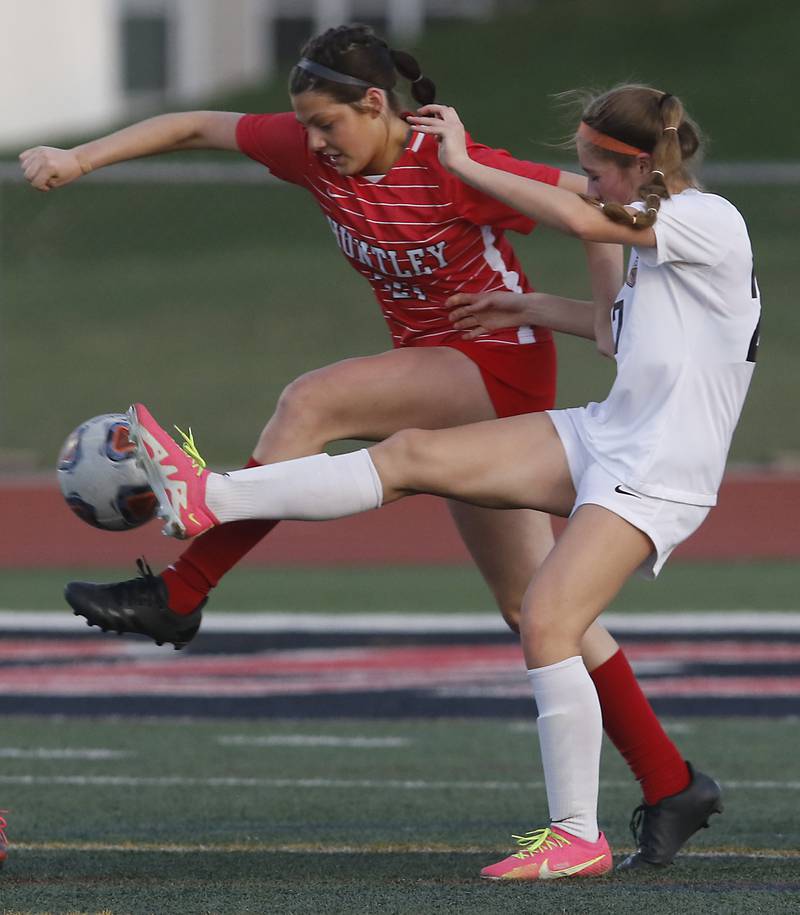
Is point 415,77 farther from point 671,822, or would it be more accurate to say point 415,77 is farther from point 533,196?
point 671,822

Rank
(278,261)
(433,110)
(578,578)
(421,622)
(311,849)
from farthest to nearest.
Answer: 1. (278,261)
2. (421,622)
3. (311,849)
4. (433,110)
5. (578,578)

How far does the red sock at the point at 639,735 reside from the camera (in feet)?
15.1

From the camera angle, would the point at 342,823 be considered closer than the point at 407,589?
Yes

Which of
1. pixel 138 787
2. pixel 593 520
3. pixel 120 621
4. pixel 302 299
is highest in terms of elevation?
pixel 593 520

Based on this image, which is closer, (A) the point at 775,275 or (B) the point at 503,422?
(B) the point at 503,422

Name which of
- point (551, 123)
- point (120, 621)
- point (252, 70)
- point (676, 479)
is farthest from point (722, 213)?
point (252, 70)

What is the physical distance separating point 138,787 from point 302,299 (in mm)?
11048

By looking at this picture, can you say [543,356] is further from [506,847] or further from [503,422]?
[506,847]

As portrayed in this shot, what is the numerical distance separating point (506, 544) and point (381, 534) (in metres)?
5.97

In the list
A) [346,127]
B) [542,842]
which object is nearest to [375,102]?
[346,127]

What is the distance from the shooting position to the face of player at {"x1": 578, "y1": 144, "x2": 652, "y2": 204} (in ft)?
14.3

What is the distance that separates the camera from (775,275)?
1537 centimetres

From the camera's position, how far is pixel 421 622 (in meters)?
9.05

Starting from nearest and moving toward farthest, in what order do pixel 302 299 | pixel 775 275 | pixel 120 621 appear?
1. pixel 120 621
2. pixel 775 275
3. pixel 302 299
